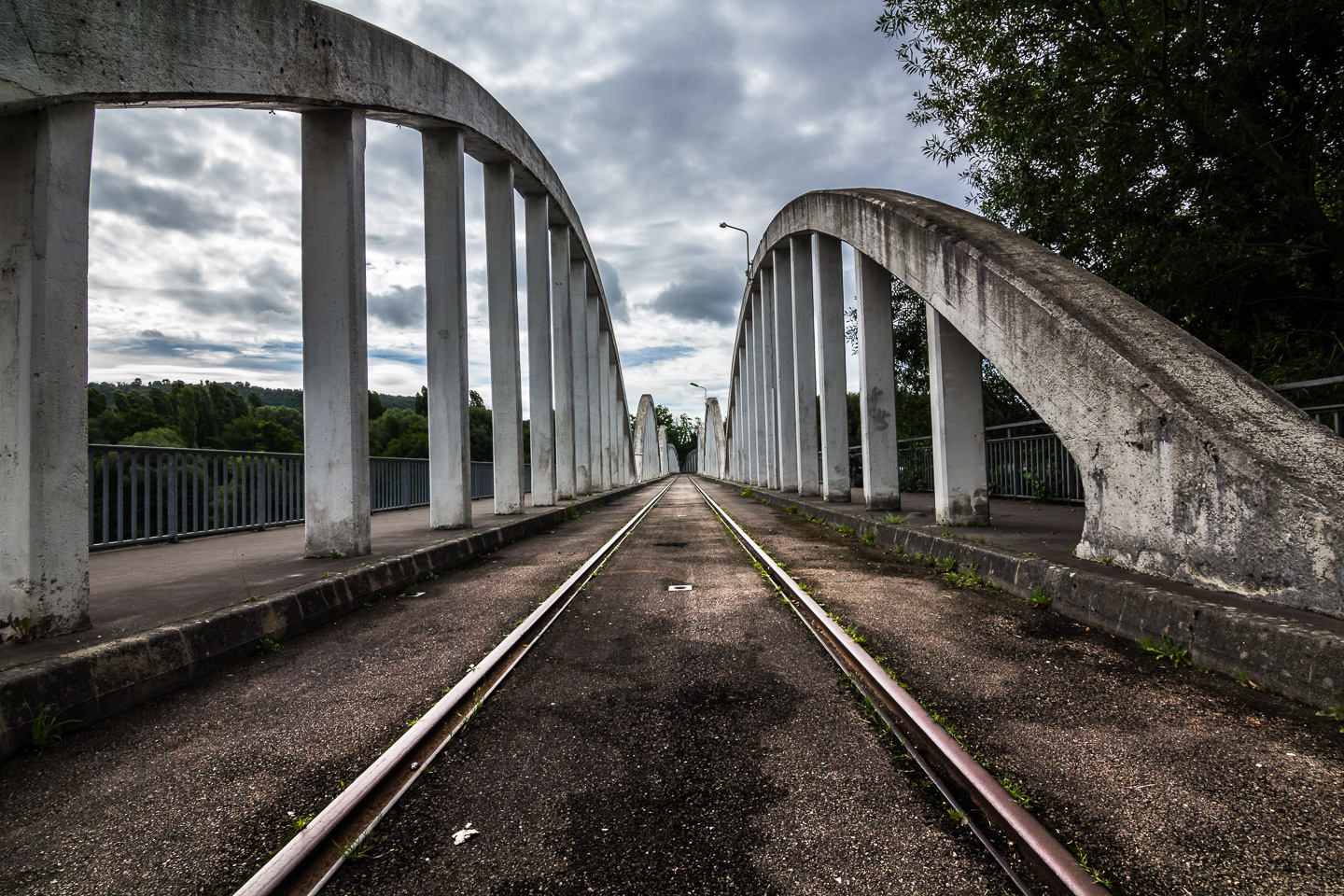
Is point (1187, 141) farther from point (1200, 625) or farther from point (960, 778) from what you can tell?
point (960, 778)

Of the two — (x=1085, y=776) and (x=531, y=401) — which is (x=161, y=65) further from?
(x=531, y=401)

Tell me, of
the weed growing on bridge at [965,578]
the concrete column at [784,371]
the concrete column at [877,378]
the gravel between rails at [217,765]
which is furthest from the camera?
the concrete column at [784,371]

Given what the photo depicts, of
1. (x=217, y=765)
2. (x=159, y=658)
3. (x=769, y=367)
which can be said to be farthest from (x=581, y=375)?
(x=217, y=765)

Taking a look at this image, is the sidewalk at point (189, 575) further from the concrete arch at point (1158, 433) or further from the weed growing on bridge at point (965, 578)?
the concrete arch at point (1158, 433)

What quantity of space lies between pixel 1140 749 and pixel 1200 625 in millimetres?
1325

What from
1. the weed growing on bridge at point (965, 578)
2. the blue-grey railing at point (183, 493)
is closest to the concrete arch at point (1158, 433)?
the weed growing on bridge at point (965, 578)

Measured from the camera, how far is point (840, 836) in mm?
1754

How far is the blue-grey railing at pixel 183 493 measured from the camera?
272 inches

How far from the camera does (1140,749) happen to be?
2252 mm

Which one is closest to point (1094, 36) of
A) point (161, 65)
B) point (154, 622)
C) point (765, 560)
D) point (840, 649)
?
point (765, 560)

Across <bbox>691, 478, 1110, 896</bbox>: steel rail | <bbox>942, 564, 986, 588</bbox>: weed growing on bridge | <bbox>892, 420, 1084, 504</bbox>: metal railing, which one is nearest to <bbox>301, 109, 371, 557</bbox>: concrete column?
<bbox>691, 478, 1110, 896</bbox>: steel rail

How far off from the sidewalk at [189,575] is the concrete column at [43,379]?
332 millimetres

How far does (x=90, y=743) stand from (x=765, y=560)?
505cm

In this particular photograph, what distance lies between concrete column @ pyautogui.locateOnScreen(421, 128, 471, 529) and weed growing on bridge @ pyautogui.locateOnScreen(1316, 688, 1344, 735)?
25.2 feet
